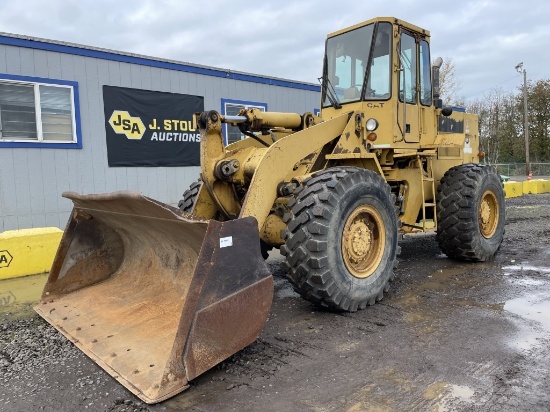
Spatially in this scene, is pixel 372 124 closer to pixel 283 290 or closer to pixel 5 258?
pixel 283 290

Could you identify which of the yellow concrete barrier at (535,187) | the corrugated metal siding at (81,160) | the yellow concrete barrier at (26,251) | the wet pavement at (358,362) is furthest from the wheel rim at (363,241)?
the yellow concrete barrier at (535,187)

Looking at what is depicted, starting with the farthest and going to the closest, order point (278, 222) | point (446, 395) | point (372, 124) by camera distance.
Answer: point (372, 124) < point (278, 222) < point (446, 395)

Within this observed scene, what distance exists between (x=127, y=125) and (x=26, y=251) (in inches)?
170

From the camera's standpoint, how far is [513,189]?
17656 mm

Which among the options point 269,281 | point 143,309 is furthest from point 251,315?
point 143,309

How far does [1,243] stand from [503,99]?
2028 inches

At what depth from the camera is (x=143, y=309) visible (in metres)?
3.78

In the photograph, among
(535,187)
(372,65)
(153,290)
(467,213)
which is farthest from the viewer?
(535,187)

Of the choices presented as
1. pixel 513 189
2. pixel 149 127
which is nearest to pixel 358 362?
pixel 149 127

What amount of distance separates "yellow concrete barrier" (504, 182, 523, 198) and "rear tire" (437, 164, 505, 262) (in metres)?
12.1

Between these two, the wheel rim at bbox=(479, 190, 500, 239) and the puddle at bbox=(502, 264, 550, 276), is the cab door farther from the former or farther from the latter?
the puddle at bbox=(502, 264, 550, 276)

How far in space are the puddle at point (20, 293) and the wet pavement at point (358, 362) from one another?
0.05 m

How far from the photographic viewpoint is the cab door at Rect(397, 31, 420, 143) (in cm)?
543

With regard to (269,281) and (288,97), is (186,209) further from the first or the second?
(288,97)
